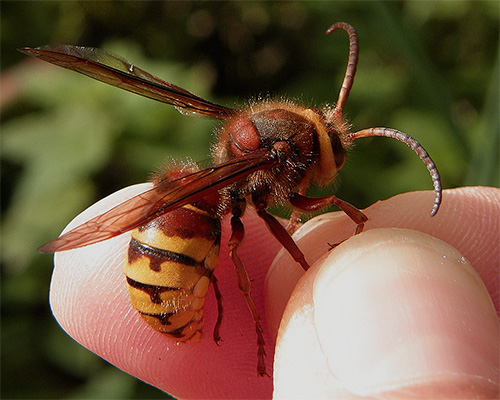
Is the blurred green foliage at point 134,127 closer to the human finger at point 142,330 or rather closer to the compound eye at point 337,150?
the compound eye at point 337,150

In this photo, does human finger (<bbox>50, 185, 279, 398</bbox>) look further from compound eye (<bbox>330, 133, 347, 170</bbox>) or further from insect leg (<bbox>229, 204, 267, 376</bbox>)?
compound eye (<bbox>330, 133, 347, 170</bbox>)

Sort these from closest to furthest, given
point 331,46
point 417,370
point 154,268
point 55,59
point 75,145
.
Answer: point 417,370
point 154,268
point 55,59
point 75,145
point 331,46

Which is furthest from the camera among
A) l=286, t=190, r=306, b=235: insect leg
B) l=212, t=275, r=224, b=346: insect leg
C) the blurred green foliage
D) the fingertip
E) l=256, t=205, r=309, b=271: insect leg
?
the blurred green foliage

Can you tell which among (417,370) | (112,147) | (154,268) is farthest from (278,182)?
(112,147)

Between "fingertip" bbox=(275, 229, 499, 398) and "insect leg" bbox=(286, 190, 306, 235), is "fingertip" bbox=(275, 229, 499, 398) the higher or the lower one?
the lower one

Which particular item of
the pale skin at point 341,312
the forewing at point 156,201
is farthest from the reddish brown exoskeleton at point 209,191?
the pale skin at point 341,312

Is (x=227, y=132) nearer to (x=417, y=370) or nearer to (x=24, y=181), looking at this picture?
(x=417, y=370)

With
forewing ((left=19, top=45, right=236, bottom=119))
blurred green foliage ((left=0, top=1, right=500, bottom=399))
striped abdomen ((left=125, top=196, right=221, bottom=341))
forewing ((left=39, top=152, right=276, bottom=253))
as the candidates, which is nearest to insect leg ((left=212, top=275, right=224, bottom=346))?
striped abdomen ((left=125, top=196, right=221, bottom=341))

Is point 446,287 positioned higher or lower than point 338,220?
lower
